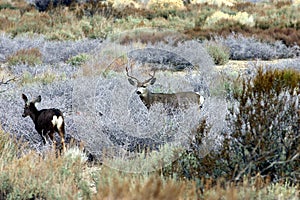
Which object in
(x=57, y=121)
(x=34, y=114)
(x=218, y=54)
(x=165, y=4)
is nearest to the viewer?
(x=57, y=121)

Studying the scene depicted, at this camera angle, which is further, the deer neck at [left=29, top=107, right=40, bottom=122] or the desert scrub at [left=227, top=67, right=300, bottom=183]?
the deer neck at [left=29, top=107, right=40, bottom=122]

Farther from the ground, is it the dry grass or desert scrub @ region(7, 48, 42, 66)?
the dry grass

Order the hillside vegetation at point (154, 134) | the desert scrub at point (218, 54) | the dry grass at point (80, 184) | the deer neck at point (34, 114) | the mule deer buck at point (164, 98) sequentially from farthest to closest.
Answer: the desert scrub at point (218, 54) < the mule deer buck at point (164, 98) < the deer neck at point (34, 114) < the hillside vegetation at point (154, 134) < the dry grass at point (80, 184)

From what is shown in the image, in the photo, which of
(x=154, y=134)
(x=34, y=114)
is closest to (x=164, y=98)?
(x=154, y=134)

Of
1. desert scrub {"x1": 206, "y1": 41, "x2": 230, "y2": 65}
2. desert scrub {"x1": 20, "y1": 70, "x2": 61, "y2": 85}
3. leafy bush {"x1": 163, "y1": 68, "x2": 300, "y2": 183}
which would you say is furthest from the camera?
desert scrub {"x1": 206, "y1": 41, "x2": 230, "y2": 65}

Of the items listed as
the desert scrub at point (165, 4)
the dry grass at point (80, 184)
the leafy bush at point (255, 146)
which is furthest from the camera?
the desert scrub at point (165, 4)

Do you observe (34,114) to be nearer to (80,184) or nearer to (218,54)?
(80,184)

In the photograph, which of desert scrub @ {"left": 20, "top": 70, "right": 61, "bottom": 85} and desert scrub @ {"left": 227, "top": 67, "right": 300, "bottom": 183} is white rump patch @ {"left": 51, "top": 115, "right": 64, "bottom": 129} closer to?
desert scrub @ {"left": 227, "top": 67, "right": 300, "bottom": 183}

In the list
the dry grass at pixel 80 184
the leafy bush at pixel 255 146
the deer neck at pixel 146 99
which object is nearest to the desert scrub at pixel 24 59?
the deer neck at pixel 146 99

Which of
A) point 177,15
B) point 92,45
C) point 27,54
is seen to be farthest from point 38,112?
point 177,15

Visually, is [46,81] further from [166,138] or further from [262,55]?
[262,55]

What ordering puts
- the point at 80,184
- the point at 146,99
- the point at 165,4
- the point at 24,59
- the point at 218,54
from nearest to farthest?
the point at 80,184
the point at 146,99
the point at 24,59
the point at 218,54
the point at 165,4

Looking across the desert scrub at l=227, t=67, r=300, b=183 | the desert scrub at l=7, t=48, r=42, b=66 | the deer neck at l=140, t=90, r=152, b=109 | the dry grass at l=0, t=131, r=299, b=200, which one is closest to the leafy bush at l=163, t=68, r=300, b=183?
the desert scrub at l=227, t=67, r=300, b=183

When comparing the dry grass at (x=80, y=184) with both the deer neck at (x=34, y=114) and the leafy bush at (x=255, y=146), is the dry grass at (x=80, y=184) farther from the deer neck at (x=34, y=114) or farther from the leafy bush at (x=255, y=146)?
the deer neck at (x=34, y=114)
